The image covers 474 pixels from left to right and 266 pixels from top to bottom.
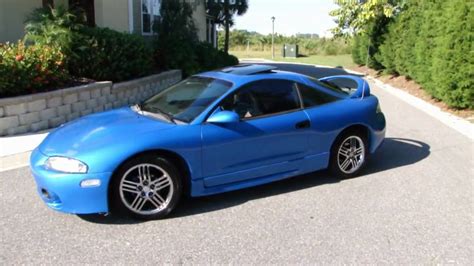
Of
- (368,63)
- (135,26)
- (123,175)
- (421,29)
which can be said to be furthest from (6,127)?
(368,63)

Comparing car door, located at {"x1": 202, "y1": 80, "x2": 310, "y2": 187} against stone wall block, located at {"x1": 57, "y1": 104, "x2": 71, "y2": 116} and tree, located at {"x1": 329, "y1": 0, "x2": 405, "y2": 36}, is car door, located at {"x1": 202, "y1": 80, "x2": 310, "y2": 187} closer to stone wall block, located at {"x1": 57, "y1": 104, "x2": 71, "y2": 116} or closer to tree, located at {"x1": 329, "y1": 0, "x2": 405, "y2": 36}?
stone wall block, located at {"x1": 57, "y1": 104, "x2": 71, "y2": 116}

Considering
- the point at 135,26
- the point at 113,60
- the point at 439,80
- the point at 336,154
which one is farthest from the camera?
the point at 135,26

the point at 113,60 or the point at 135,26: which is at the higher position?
→ the point at 135,26

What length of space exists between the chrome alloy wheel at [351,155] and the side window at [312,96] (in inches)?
22.4

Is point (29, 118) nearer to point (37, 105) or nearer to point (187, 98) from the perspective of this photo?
point (37, 105)

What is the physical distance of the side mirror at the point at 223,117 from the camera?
15.4 ft

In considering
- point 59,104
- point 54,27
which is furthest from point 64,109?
point 54,27

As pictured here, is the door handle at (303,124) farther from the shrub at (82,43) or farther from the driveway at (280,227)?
the shrub at (82,43)

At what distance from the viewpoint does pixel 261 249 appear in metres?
3.90

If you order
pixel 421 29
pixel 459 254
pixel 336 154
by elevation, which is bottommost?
pixel 459 254

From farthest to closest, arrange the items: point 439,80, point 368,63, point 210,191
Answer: point 368,63 → point 439,80 → point 210,191

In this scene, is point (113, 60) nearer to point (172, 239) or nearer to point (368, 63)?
point (172, 239)

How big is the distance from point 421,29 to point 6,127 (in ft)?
40.4

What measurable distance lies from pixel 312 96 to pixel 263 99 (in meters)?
0.70
